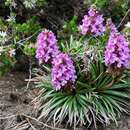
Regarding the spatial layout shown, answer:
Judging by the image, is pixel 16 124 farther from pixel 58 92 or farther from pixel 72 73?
pixel 72 73

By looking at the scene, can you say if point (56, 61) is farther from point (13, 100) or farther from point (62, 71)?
point (13, 100)

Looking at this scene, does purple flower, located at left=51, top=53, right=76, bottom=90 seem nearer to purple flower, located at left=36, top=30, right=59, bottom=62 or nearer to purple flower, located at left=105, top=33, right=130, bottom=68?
purple flower, located at left=36, top=30, right=59, bottom=62

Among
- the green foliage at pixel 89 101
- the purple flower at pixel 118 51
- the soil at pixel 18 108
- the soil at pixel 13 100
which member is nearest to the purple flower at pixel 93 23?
the green foliage at pixel 89 101

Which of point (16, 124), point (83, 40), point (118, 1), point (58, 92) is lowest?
point (16, 124)

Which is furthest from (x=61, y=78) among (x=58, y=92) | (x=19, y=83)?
(x=19, y=83)

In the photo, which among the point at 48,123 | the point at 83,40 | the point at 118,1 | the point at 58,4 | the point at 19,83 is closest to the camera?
the point at 48,123

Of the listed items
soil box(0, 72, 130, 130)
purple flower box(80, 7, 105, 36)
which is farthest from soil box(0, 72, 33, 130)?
purple flower box(80, 7, 105, 36)

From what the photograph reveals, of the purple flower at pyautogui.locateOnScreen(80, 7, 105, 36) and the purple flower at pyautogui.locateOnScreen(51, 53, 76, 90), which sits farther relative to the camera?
the purple flower at pyautogui.locateOnScreen(80, 7, 105, 36)
